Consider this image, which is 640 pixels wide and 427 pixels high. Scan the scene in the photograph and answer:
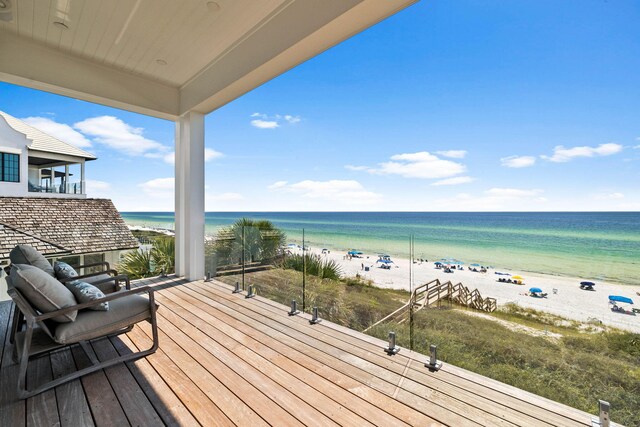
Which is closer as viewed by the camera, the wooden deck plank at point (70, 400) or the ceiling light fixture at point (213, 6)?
the wooden deck plank at point (70, 400)

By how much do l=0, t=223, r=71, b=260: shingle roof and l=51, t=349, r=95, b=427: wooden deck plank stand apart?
8.60ft

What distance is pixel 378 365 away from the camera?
86.1 inches

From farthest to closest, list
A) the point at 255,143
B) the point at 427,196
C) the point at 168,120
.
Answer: the point at 427,196
the point at 255,143
the point at 168,120

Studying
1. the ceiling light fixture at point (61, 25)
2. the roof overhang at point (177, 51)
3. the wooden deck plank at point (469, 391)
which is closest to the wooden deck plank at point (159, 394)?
the wooden deck plank at point (469, 391)

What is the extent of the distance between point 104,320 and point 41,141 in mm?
4256

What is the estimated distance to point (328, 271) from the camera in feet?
10.8

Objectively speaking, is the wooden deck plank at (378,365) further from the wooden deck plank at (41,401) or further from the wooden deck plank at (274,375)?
the wooden deck plank at (41,401)

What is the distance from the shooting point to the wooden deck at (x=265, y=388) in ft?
5.28

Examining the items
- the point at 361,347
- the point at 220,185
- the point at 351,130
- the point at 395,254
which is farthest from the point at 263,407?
the point at 220,185

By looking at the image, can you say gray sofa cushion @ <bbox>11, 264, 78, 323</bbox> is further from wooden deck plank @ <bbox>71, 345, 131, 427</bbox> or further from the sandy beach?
the sandy beach

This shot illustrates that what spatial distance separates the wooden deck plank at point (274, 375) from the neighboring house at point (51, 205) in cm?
277

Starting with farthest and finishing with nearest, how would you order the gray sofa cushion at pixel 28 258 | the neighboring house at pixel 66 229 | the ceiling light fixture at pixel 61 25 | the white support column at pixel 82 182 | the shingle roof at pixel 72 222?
1. the white support column at pixel 82 182
2. the shingle roof at pixel 72 222
3. the neighboring house at pixel 66 229
4. the ceiling light fixture at pixel 61 25
5. the gray sofa cushion at pixel 28 258

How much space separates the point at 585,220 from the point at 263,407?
18.4 meters

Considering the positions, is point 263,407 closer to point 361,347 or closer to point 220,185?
point 361,347
